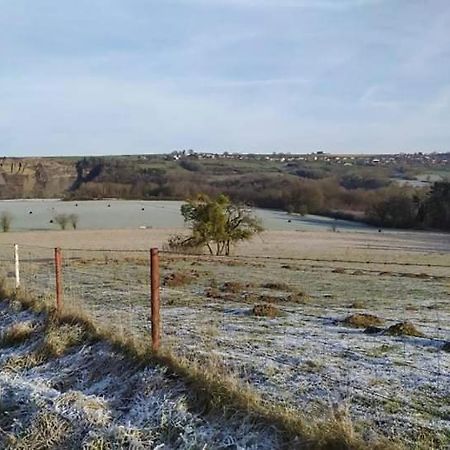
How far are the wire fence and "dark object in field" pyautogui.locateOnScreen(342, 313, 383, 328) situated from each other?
0.03m

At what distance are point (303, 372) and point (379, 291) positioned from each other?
620 inches

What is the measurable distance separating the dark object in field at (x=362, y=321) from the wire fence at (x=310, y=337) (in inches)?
1.0

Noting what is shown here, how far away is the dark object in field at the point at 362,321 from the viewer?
532 inches

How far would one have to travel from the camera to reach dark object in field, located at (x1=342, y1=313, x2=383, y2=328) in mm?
13523

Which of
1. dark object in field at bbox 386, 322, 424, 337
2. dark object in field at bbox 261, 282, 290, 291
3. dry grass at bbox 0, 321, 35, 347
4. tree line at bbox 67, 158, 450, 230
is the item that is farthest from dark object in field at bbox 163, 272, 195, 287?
tree line at bbox 67, 158, 450, 230

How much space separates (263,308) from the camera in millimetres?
14664

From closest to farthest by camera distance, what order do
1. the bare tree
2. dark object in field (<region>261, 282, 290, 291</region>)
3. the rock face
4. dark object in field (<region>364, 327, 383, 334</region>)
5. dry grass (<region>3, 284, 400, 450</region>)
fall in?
dry grass (<region>3, 284, 400, 450</region>) → dark object in field (<region>364, 327, 383, 334</region>) → dark object in field (<region>261, 282, 290, 291</region>) → the bare tree → the rock face

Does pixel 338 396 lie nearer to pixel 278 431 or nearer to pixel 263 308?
pixel 278 431

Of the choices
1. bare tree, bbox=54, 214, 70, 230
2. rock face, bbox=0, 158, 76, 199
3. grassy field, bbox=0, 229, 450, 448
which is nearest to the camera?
grassy field, bbox=0, 229, 450, 448

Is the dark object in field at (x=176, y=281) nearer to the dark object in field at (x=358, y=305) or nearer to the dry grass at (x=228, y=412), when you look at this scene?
the dark object in field at (x=358, y=305)

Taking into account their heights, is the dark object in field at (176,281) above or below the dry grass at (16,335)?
below

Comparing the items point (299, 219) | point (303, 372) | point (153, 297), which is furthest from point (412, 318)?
point (299, 219)

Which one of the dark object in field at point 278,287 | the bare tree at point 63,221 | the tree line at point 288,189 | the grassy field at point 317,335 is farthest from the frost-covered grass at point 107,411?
the tree line at point 288,189

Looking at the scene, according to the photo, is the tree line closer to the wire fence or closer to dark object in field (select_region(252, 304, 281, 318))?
the wire fence
